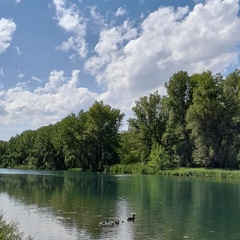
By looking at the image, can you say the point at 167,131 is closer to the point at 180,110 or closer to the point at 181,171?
the point at 180,110

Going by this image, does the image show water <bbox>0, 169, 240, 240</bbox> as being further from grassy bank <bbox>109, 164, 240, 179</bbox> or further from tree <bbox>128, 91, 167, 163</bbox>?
tree <bbox>128, 91, 167, 163</bbox>

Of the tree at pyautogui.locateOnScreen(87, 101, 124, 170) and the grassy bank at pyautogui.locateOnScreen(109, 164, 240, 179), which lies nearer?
the grassy bank at pyautogui.locateOnScreen(109, 164, 240, 179)

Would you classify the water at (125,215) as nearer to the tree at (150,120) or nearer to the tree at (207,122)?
the tree at (207,122)

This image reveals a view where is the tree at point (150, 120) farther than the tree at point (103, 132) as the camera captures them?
No

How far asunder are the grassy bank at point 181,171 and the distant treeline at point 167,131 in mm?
2184

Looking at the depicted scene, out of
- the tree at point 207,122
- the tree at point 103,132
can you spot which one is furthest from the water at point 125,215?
the tree at point 103,132

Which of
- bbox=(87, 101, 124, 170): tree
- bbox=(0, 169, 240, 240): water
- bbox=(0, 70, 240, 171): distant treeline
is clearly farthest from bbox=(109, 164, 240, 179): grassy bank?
bbox=(0, 169, 240, 240): water

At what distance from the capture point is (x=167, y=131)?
91188mm

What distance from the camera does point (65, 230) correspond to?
68.2 feet

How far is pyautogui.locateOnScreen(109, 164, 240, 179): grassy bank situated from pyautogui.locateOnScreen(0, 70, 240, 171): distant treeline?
2.18m

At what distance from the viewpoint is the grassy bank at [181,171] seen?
70463mm

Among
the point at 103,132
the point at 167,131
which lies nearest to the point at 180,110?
the point at 167,131

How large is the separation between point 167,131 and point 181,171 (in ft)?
49.6

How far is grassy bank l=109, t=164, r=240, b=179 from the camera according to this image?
231 ft
